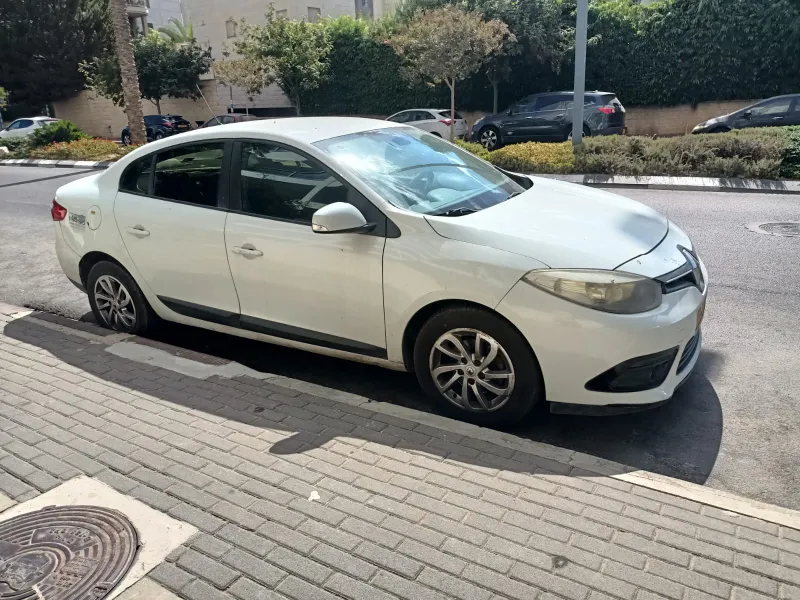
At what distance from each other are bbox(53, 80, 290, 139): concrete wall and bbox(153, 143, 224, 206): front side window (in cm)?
3199

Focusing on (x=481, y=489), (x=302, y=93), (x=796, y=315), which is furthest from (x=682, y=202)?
(x=302, y=93)

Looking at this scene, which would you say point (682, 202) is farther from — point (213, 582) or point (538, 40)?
point (538, 40)

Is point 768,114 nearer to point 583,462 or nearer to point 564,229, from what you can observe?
point 564,229

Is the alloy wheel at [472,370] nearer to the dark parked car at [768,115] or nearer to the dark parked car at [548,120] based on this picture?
the dark parked car at [548,120]

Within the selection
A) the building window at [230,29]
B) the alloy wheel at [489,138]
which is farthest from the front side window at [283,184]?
the building window at [230,29]

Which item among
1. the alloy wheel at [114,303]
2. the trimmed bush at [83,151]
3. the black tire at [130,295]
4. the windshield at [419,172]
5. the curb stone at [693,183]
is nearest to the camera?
the windshield at [419,172]

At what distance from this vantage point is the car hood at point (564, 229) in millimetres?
3404

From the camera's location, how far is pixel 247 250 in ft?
13.9

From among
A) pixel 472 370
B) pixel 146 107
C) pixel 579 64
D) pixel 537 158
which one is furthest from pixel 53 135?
pixel 472 370

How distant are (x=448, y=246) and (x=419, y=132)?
1746 mm

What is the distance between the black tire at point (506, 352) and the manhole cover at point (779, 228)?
5701 millimetres

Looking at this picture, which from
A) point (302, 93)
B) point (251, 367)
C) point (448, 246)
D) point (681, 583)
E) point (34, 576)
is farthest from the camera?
point (302, 93)

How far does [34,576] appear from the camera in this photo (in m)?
2.57

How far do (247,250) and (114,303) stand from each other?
1696mm
